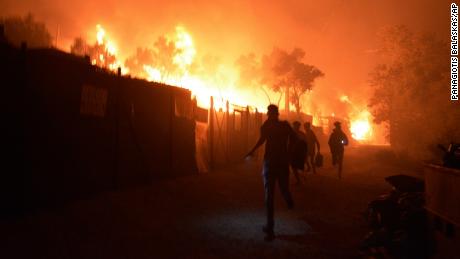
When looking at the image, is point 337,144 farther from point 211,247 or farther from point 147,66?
point 147,66

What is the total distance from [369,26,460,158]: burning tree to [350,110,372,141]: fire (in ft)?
226

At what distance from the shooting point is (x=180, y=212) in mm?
8266

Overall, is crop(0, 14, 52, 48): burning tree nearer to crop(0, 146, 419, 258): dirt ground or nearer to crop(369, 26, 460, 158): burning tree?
crop(369, 26, 460, 158): burning tree

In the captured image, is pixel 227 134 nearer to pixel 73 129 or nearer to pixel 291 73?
pixel 73 129

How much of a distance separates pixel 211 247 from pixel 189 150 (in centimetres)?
788

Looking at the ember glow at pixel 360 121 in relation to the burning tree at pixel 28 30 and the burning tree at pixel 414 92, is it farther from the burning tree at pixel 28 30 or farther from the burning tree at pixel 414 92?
the burning tree at pixel 28 30

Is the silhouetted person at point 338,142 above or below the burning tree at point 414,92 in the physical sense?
below

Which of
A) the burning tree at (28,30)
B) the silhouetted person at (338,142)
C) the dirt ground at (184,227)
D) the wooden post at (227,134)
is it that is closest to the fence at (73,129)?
the dirt ground at (184,227)

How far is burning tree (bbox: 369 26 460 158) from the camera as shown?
2569 cm

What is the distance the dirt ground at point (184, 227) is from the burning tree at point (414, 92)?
18201 millimetres

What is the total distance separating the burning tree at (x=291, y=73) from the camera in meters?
64.4

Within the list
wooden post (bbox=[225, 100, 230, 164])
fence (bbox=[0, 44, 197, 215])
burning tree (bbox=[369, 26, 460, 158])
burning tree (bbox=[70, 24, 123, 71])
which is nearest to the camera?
fence (bbox=[0, 44, 197, 215])

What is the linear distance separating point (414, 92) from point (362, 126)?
269ft

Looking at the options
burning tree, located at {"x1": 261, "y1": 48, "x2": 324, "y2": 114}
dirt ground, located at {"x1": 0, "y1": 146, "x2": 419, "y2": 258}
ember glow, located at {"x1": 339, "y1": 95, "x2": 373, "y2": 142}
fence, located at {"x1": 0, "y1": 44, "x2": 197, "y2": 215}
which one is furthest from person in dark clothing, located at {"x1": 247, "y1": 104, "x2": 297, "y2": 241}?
A: ember glow, located at {"x1": 339, "y1": 95, "x2": 373, "y2": 142}
